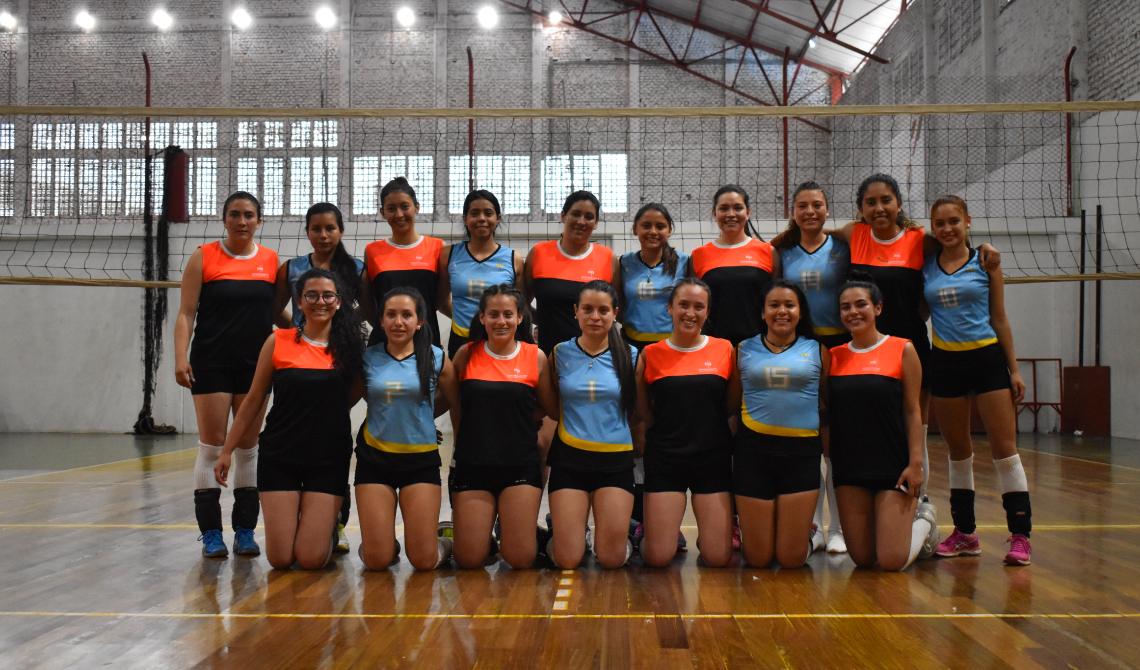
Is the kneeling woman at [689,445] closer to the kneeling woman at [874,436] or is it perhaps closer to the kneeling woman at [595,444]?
the kneeling woman at [595,444]

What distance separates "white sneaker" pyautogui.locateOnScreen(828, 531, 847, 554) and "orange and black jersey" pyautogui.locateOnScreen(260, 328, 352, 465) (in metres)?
2.19

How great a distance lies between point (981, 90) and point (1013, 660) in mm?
11512

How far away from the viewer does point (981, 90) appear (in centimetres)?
1178

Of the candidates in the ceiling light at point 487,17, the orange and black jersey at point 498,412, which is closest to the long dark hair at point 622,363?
the orange and black jersey at point 498,412

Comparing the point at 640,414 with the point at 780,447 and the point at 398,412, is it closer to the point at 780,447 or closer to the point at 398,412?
the point at 780,447

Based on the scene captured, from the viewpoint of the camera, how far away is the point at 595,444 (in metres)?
3.40

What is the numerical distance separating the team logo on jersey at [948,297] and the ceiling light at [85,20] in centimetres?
1730

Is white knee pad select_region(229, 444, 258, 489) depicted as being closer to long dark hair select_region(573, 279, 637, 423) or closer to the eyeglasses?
the eyeglasses

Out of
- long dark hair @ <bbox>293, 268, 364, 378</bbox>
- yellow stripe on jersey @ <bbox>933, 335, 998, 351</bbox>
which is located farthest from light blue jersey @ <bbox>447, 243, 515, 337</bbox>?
yellow stripe on jersey @ <bbox>933, 335, 998, 351</bbox>

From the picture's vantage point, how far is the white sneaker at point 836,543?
368 cm

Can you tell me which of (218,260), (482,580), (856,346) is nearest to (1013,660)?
(856,346)

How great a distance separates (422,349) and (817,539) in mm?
2041

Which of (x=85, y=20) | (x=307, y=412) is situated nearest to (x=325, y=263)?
(x=307, y=412)

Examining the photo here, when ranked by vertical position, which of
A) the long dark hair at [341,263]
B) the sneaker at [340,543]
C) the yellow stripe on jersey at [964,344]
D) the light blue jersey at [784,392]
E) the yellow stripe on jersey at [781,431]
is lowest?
the sneaker at [340,543]
